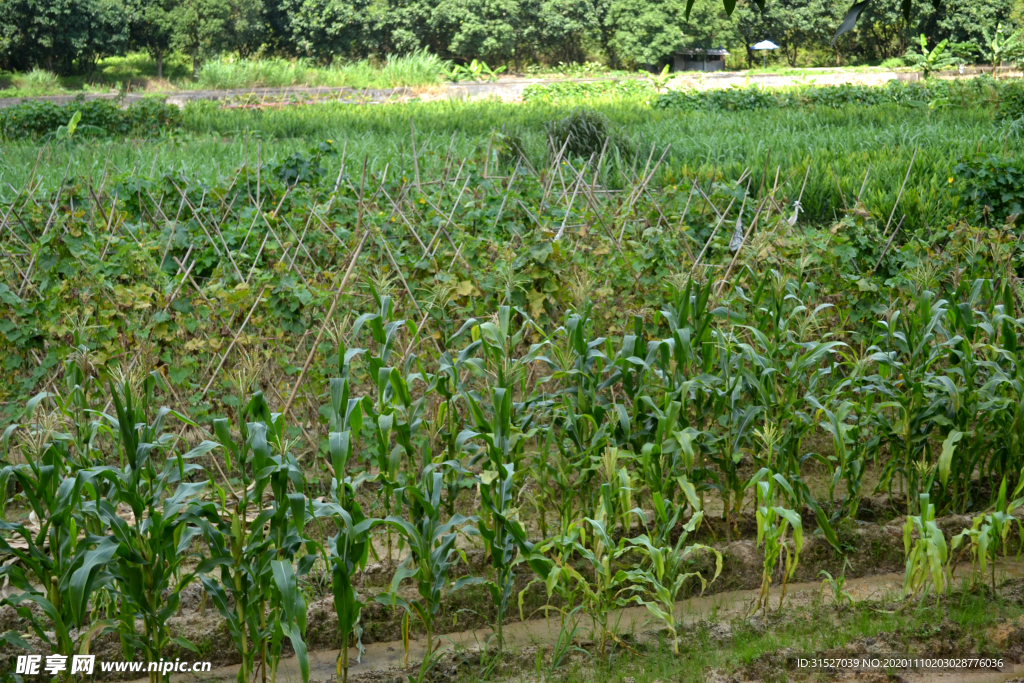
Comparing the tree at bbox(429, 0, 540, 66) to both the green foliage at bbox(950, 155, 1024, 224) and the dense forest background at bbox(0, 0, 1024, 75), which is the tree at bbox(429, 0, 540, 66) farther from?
the green foliage at bbox(950, 155, 1024, 224)

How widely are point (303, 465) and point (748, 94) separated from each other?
13045mm

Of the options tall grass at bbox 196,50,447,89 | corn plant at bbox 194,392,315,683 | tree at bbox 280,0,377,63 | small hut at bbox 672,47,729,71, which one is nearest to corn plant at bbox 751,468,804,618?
corn plant at bbox 194,392,315,683

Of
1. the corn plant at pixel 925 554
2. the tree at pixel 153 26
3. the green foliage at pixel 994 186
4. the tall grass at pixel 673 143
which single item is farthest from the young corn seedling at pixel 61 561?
the tree at pixel 153 26

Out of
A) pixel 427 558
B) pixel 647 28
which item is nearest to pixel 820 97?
pixel 427 558

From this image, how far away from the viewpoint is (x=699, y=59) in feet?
104

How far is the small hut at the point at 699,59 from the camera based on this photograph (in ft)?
101

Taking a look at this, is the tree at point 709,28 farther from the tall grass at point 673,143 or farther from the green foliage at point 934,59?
the tall grass at point 673,143

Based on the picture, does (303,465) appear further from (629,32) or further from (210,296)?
(629,32)

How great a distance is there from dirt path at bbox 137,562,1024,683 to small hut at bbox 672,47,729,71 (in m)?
30.4

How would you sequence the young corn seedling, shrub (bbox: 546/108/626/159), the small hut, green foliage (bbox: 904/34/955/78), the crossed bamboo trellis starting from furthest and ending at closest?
the small hut → green foliage (bbox: 904/34/955/78) → shrub (bbox: 546/108/626/159) → the crossed bamboo trellis → the young corn seedling

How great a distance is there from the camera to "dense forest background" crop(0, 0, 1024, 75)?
26.0 meters

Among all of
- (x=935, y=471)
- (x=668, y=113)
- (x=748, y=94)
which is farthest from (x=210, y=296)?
(x=748, y=94)

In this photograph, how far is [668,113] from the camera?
41.9 ft

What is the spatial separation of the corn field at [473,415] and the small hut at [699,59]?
91.3 ft
